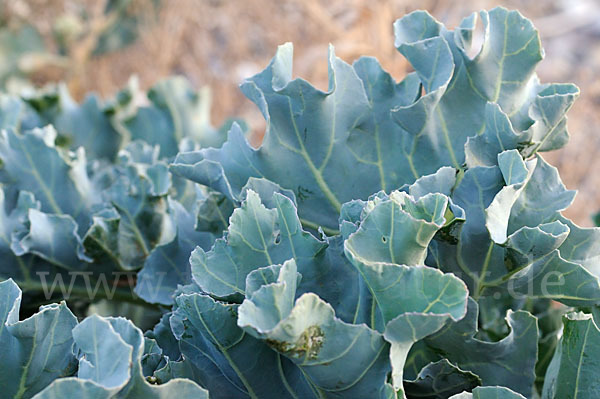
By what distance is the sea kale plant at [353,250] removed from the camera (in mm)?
661

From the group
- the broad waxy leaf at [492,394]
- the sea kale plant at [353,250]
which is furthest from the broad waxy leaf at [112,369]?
the broad waxy leaf at [492,394]

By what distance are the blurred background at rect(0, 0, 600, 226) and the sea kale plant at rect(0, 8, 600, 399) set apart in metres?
2.47

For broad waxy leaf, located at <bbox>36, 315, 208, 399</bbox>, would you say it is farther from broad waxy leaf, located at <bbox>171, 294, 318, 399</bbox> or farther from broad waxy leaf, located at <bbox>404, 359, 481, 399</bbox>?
broad waxy leaf, located at <bbox>404, 359, 481, 399</bbox>

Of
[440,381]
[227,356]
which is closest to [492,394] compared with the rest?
[440,381]

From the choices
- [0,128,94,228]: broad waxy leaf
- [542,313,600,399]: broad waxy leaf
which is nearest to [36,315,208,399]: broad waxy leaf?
[542,313,600,399]: broad waxy leaf

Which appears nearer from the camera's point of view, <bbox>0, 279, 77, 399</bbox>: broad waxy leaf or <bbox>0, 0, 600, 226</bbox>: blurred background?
<bbox>0, 279, 77, 399</bbox>: broad waxy leaf

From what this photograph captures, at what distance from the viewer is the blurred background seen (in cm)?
384

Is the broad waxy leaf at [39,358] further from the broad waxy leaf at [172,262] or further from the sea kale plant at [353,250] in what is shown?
the broad waxy leaf at [172,262]

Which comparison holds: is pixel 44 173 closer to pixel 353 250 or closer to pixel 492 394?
pixel 353 250

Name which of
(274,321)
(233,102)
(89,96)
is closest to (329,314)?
(274,321)

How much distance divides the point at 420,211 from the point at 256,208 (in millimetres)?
178

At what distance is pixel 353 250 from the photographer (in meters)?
0.68

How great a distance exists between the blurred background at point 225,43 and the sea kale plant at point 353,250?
2.47 m

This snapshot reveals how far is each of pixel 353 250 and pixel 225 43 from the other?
4435 mm
